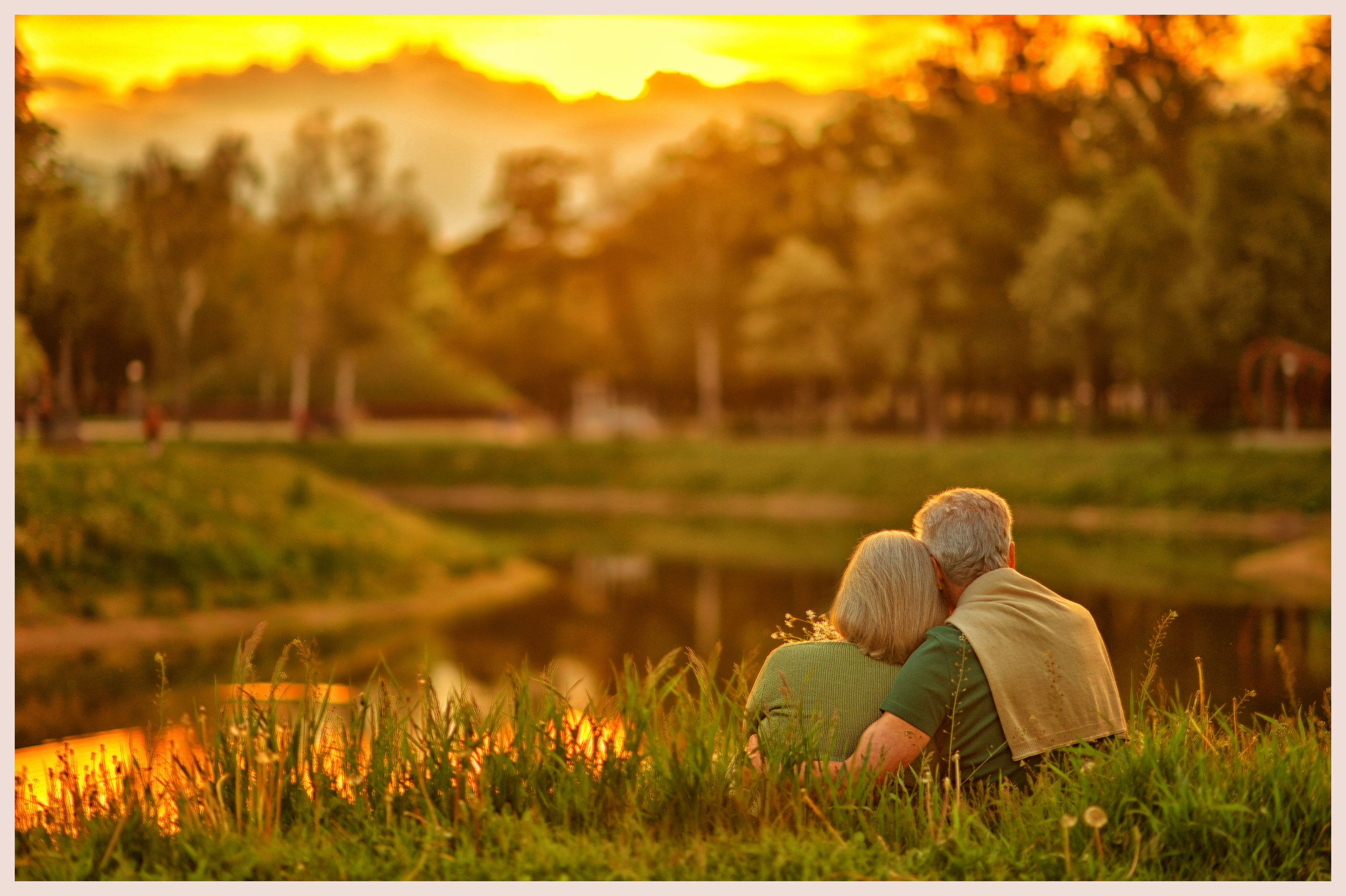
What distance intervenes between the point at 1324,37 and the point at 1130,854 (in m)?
16.6

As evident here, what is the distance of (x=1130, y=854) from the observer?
3.85m

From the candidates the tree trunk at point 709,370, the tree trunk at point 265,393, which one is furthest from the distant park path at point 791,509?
the tree trunk at point 709,370

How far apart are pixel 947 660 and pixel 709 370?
4528 cm

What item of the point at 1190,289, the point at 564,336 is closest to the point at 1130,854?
the point at 1190,289

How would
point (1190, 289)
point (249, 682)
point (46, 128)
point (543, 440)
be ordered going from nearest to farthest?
point (249, 682)
point (46, 128)
point (1190, 289)
point (543, 440)

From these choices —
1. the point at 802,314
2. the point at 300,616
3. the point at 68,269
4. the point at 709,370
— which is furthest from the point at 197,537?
the point at 709,370

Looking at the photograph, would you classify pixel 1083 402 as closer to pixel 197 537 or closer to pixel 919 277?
pixel 919 277

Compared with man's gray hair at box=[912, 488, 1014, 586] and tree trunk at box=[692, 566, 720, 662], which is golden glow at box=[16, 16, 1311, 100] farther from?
tree trunk at box=[692, 566, 720, 662]

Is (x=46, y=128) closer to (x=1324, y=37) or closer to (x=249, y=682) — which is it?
(x=249, y=682)

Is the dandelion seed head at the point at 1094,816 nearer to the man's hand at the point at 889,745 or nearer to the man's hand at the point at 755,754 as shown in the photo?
the man's hand at the point at 889,745

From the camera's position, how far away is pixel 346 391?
4906cm

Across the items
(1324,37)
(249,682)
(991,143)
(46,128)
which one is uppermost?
(991,143)

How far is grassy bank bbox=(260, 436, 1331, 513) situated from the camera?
87.5ft

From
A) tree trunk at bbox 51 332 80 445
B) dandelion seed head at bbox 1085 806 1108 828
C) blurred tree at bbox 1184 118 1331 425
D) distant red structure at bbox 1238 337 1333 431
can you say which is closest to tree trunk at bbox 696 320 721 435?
blurred tree at bbox 1184 118 1331 425
